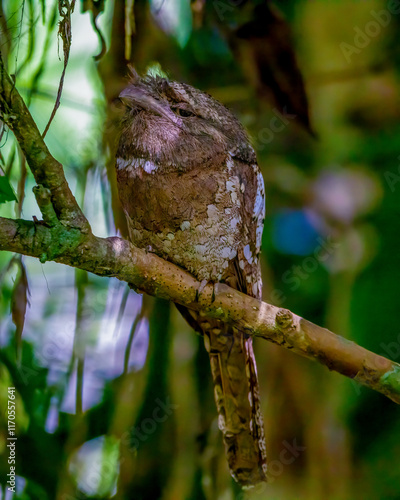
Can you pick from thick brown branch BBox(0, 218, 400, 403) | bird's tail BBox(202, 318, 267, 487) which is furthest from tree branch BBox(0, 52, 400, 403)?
bird's tail BBox(202, 318, 267, 487)

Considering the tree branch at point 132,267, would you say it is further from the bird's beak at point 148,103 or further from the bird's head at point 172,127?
the bird's beak at point 148,103

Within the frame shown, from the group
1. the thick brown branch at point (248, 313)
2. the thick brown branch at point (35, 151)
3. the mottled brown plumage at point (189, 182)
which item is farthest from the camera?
the mottled brown plumage at point (189, 182)

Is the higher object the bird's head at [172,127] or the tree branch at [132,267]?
the bird's head at [172,127]

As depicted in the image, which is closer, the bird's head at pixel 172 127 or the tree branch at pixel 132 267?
the tree branch at pixel 132 267

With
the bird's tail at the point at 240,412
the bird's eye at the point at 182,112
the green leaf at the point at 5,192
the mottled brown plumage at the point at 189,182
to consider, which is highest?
the bird's eye at the point at 182,112

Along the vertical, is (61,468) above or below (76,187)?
below

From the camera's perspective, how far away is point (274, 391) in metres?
2.85

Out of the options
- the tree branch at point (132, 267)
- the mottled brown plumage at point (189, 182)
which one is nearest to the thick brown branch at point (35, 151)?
the tree branch at point (132, 267)

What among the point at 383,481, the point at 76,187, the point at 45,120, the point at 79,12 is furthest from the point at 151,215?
the point at 383,481

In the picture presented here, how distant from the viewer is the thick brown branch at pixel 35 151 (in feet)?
4.30

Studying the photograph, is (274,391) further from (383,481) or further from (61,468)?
(61,468)

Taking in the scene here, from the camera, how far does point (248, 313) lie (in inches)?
71.6

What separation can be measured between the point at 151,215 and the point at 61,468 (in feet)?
4.90

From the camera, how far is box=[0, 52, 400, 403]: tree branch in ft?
4.50
